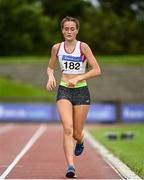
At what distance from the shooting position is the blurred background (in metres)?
48.6

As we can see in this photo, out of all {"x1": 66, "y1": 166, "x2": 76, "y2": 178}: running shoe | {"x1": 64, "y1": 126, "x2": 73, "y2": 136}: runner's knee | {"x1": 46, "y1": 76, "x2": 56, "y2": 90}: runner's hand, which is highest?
→ {"x1": 46, "y1": 76, "x2": 56, "y2": 90}: runner's hand

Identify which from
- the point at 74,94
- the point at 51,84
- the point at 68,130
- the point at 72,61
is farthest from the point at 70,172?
the point at 72,61

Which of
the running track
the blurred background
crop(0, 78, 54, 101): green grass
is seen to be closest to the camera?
the running track

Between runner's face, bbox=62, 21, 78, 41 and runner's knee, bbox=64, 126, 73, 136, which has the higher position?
runner's face, bbox=62, 21, 78, 41

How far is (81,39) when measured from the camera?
9162 centimetres

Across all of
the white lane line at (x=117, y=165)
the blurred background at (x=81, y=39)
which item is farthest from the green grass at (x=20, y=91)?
the white lane line at (x=117, y=165)

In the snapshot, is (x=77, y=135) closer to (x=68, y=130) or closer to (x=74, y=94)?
(x=68, y=130)

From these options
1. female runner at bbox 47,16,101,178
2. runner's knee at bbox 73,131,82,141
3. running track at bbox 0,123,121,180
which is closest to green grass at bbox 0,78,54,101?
running track at bbox 0,123,121,180

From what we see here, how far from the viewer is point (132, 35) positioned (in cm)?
9269

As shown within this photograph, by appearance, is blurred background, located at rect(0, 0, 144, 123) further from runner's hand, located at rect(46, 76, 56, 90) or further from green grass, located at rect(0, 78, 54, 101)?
runner's hand, located at rect(46, 76, 56, 90)

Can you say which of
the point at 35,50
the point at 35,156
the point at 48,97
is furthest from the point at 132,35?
the point at 35,156

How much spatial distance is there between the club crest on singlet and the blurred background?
117ft

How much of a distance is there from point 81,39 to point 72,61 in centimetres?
7977

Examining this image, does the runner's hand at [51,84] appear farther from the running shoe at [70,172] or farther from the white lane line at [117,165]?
the white lane line at [117,165]
